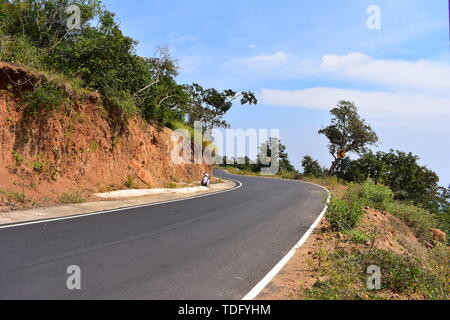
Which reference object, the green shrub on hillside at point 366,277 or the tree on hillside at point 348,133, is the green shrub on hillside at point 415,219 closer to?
the green shrub on hillside at point 366,277

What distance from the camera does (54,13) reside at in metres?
17.5

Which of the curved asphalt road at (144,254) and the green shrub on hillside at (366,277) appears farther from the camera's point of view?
the green shrub on hillside at (366,277)

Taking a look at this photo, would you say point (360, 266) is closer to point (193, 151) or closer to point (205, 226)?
point (205, 226)

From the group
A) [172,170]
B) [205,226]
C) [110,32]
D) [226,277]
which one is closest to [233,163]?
[172,170]

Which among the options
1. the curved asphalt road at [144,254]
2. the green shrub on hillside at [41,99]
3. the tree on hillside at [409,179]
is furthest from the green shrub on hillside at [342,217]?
the tree on hillside at [409,179]

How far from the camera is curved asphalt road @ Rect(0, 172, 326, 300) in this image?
16.9ft

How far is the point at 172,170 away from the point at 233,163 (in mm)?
48789

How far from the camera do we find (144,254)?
23.1 ft

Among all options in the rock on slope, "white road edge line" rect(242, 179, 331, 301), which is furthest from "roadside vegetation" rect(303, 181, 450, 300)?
the rock on slope

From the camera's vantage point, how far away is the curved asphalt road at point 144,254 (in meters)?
5.14
